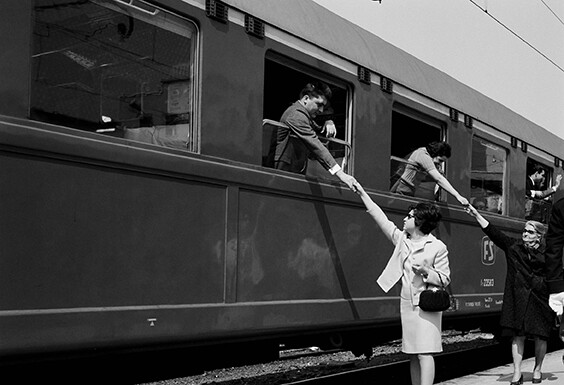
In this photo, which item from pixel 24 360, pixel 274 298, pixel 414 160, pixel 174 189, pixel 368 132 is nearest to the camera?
pixel 24 360

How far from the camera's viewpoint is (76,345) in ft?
13.2

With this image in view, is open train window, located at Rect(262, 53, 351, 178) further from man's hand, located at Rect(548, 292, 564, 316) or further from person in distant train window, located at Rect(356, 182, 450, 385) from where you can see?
man's hand, located at Rect(548, 292, 564, 316)

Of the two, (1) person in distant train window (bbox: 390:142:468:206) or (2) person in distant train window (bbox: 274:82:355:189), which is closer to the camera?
(2) person in distant train window (bbox: 274:82:355:189)

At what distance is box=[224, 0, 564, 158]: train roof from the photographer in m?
5.65

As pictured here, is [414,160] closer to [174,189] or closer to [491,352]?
[174,189]

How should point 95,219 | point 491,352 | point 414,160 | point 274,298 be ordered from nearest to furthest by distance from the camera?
point 95,219 < point 274,298 < point 414,160 < point 491,352

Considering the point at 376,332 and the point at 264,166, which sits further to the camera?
the point at 376,332

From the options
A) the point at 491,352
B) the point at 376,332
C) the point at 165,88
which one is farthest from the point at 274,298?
the point at 491,352

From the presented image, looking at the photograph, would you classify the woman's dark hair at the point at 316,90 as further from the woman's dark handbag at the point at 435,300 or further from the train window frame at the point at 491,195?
the train window frame at the point at 491,195

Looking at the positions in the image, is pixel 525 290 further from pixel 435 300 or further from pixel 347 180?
pixel 347 180

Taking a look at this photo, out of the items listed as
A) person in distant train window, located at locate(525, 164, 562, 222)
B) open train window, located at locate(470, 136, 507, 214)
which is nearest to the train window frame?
open train window, located at locate(470, 136, 507, 214)

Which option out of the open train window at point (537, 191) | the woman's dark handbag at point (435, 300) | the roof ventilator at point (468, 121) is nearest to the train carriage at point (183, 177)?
the woman's dark handbag at point (435, 300)

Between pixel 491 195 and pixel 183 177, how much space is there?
16.4ft

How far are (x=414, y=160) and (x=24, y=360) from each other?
13.8ft
